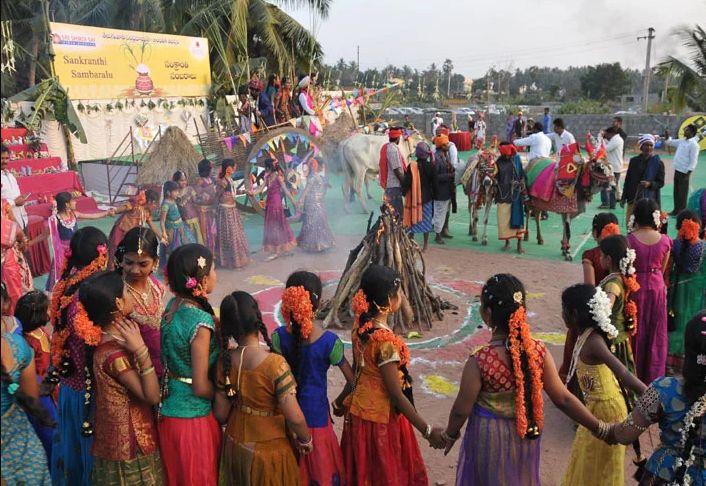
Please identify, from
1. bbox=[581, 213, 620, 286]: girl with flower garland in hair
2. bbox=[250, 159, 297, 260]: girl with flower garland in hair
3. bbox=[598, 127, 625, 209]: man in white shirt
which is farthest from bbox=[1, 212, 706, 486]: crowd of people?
bbox=[598, 127, 625, 209]: man in white shirt

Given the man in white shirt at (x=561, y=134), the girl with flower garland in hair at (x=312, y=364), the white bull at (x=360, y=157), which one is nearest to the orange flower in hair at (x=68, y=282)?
the girl with flower garland in hair at (x=312, y=364)

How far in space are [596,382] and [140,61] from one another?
1453 cm

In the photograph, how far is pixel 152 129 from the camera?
15.8m

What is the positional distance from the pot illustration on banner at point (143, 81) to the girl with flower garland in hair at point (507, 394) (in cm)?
1437

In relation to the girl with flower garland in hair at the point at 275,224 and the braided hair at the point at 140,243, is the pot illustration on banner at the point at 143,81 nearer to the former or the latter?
the girl with flower garland in hair at the point at 275,224

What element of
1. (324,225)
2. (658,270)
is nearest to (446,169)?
(324,225)

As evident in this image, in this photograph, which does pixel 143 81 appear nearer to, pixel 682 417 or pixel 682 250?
pixel 682 250

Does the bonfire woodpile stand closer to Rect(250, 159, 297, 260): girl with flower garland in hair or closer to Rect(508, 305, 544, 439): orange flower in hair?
Rect(250, 159, 297, 260): girl with flower garland in hair

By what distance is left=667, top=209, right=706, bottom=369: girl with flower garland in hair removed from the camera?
5.09m

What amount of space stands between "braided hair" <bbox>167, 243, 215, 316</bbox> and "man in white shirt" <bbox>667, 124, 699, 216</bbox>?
1118cm

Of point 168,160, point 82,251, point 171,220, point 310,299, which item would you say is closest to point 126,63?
point 168,160

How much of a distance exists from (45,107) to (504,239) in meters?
9.71

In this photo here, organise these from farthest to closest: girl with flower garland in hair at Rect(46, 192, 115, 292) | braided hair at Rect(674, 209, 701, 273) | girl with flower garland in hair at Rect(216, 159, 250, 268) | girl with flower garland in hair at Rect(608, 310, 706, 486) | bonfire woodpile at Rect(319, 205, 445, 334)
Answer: girl with flower garland in hair at Rect(216, 159, 250, 268), girl with flower garland in hair at Rect(46, 192, 115, 292), bonfire woodpile at Rect(319, 205, 445, 334), braided hair at Rect(674, 209, 701, 273), girl with flower garland in hair at Rect(608, 310, 706, 486)

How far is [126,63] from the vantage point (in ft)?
48.8
